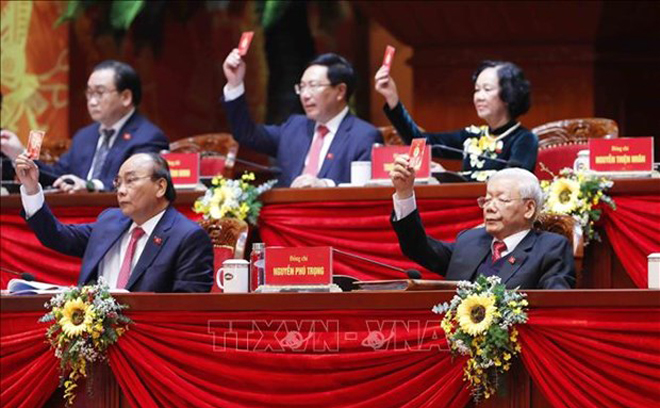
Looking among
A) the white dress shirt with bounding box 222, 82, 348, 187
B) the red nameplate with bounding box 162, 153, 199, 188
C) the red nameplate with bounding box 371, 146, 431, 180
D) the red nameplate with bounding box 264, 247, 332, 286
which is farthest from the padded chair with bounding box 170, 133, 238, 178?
the red nameplate with bounding box 264, 247, 332, 286

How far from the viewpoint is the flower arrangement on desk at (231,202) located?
6.06m

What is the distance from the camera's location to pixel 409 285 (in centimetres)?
441

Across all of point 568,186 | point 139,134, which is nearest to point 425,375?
point 568,186

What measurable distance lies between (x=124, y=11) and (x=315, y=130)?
2.59 metres

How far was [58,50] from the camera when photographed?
9.68 m

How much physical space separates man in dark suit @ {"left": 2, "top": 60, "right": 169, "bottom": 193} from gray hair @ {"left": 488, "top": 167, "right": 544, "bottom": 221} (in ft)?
7.33

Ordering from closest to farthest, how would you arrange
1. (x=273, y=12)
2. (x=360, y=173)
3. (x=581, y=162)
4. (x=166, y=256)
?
(x=166, y=256)
(x=581, y=162)
(x=360, y=173)
(x=273, y=12)

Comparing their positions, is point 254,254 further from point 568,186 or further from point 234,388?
point 568,186

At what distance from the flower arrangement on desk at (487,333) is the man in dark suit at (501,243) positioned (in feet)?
2.33

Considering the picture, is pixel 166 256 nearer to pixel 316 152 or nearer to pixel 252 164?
pixel 252 164

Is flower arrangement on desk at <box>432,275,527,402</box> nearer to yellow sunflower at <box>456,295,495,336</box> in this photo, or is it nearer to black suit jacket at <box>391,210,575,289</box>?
yellow sunflower at <box>456,295,495,336</box>

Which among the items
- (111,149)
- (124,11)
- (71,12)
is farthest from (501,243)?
(71,12)

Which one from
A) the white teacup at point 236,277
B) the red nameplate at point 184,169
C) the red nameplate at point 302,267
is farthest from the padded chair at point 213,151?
the red nameplate at point 302,267

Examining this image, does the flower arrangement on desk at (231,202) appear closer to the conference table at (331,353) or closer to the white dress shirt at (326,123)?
the white dress shirt at (326,123)
